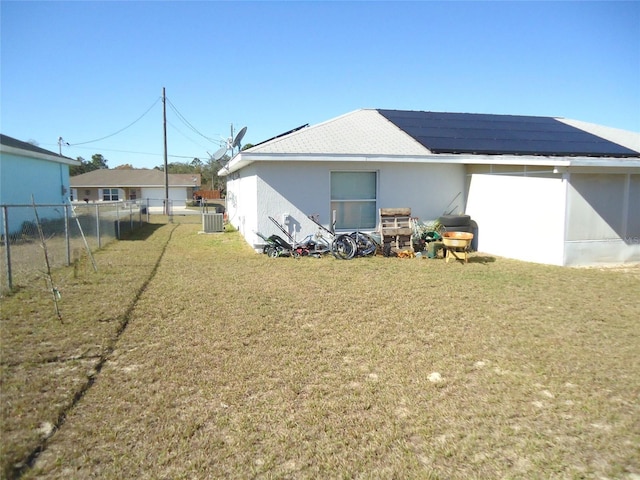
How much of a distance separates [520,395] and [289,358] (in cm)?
218

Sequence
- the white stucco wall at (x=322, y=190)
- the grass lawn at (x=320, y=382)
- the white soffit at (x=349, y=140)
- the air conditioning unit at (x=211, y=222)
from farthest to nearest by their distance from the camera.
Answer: the air conditioning unit at (x=211, y=222)
the white stucco wall at (x=322, y=190)
the white soffit at (x=349, y=140)
the grass lawn at (x=320, y=382)

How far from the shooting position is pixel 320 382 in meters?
3.92

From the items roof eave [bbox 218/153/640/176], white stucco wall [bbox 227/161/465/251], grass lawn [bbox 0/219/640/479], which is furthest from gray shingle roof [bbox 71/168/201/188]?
grass lawn [bbox 0/219/640/479]

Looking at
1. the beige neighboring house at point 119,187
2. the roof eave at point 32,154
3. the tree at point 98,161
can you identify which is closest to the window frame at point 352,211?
the roof eave at point 32,154

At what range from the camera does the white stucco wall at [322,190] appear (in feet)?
35.0

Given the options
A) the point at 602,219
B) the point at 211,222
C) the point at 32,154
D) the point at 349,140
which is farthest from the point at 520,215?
the point at 32,154

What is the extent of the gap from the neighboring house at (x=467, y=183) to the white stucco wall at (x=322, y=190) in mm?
26

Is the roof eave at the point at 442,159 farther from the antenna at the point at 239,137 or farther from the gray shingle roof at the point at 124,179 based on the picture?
the gray shingle roof at the point at 124,179

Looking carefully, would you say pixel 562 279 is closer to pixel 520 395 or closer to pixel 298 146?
pixel 520 395

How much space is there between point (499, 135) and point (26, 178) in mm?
16790

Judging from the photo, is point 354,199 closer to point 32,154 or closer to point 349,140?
point 349,140

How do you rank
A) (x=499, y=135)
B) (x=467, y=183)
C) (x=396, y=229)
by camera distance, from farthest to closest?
(x=499, y=135)
(x=467, y=183)
(x=396, y=229)

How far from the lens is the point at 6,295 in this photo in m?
6.50

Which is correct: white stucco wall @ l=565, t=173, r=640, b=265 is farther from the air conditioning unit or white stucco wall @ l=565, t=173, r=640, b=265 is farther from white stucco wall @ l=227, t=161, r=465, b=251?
the air conditioning unit
